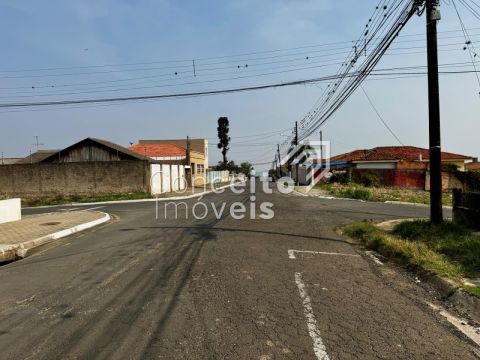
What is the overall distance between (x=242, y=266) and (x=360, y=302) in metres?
2.48

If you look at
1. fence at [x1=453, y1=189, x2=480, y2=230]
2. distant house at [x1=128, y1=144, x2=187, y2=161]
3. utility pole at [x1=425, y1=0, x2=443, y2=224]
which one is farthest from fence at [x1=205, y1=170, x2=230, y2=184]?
utility pole at [x1=425, y1=0, x2=443, y2=224]

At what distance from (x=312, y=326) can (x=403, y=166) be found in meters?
36.9

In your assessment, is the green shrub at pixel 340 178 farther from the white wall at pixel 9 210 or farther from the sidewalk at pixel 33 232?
the white wall at pixel 9 210

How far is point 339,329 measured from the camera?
14.8ft

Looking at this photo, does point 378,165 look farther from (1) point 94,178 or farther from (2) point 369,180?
(1) point 94,178

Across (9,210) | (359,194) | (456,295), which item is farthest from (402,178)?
(456,295)

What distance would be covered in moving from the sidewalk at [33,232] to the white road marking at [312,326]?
7.31 metres

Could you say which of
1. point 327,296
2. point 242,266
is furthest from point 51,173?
point 327,296

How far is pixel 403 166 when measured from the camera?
38.3 m

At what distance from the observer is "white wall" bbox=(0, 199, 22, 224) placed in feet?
49.4

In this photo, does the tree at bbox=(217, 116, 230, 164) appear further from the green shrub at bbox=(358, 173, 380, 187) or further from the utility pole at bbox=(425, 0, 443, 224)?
the utility pole at bbox=(425, 0, 443, 224)

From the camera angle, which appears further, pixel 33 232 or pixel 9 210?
pixel 9 210

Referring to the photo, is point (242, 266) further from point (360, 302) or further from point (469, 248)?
point (469, 248)

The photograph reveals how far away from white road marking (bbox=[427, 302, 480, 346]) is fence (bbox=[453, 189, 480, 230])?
585cm
